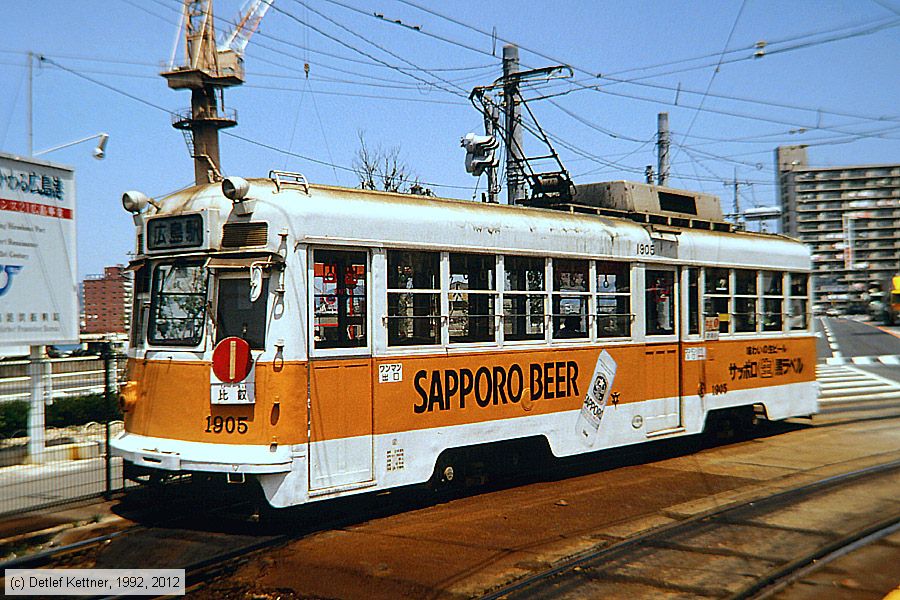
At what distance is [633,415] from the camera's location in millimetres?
11484

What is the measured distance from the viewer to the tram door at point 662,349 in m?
11.8

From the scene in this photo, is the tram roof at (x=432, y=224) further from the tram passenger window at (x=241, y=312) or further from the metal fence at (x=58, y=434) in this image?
the metal fence at (x=58, y=434)

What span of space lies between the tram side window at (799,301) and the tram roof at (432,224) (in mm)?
2915

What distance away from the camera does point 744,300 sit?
1371cm

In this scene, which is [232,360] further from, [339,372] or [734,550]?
[734,550]

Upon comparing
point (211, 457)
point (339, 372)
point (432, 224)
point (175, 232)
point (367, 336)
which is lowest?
point (211, 457)

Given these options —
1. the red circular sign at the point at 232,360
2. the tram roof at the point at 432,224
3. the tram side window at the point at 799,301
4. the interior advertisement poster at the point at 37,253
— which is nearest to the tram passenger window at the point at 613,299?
the tram roof at the point at 432,224

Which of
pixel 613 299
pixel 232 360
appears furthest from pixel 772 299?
pixel 232 360

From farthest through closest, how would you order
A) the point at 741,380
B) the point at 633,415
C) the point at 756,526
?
the point at 741,380 → the point at 633,415 → the point at 756,526

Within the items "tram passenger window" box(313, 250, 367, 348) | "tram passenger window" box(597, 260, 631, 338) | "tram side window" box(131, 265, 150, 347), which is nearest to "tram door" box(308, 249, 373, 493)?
"tram passenger window" box(313, 250, 367, 348)

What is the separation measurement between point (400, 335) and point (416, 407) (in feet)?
2.50

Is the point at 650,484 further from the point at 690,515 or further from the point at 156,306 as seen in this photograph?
the point at 156,306

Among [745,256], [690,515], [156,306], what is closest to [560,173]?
[745,256]

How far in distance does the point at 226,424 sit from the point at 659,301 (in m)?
6.70
